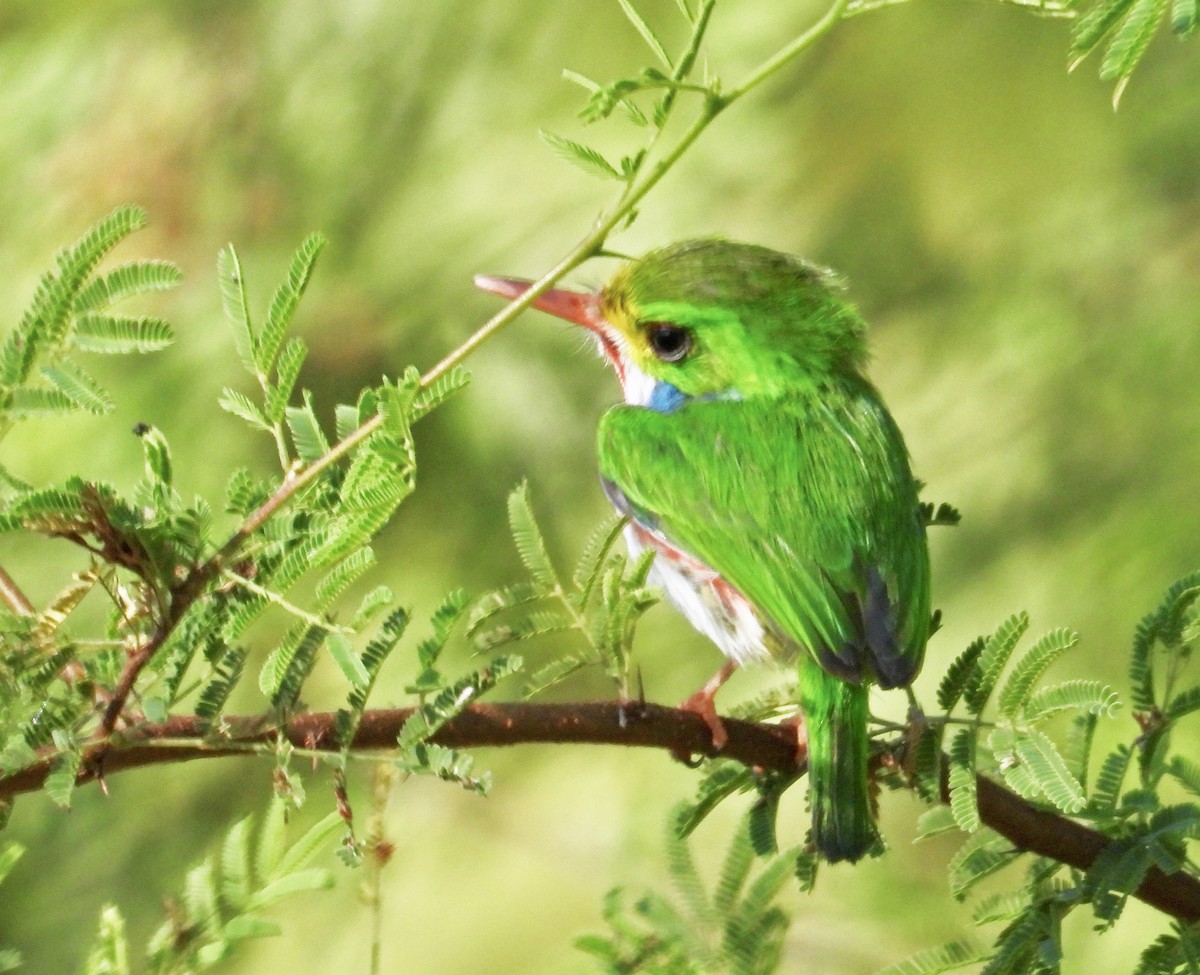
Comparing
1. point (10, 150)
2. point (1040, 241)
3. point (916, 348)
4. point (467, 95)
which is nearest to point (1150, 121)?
point (1040, 241)

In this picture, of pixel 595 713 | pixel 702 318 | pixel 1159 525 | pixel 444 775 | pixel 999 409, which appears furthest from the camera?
pixel 999 409

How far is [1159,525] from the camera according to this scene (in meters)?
3.24

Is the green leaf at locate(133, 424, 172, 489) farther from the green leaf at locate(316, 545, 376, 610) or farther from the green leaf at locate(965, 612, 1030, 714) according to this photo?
the green leaf at locate(965, 612, 1030, 714)

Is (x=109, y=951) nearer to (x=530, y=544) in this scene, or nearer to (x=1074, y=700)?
(x=530, y=544)

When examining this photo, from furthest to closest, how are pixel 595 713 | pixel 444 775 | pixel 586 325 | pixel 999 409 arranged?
pixel 999 409 → pixel 586 325 → pixel 595 713 → pixel 444 775

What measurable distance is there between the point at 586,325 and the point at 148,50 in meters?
2.03

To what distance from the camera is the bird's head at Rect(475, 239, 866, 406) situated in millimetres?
2473

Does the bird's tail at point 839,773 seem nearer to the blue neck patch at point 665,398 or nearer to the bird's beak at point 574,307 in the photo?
the blue neck patch at point 665,398

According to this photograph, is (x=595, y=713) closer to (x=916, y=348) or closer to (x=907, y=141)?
(x=916, y=348)

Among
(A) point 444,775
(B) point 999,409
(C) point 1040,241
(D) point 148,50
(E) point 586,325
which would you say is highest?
(D) point 148,50

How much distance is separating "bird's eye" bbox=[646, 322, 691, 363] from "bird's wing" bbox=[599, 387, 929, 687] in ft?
0.47

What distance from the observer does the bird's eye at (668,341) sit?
8.38 ft

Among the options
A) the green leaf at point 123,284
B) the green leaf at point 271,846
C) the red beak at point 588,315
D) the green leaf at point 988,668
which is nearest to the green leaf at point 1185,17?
the green leaf at point 988,668

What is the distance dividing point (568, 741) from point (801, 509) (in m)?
0.80
